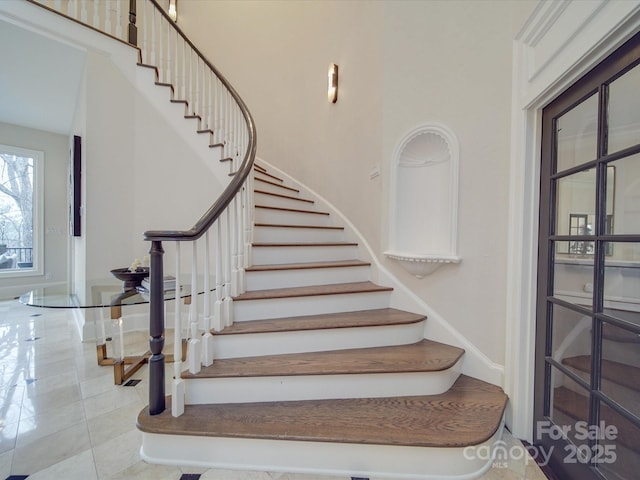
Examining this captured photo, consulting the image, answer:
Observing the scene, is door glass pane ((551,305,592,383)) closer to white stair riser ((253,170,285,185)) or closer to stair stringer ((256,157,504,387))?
stair stringer ((256,157,504,387))

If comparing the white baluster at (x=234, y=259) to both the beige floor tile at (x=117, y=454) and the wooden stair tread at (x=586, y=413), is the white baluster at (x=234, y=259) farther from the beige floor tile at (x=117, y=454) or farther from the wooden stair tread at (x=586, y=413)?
the wooden stair tread at (x=586, y=413)

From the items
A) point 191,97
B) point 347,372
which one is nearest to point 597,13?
point 347,372

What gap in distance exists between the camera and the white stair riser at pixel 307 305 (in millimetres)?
1817

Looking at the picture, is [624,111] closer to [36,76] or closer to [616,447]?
[616,447]

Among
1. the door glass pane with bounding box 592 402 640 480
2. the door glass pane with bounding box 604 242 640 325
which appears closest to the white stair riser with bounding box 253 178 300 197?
the door glass pane with bounding box 604 242 640 325

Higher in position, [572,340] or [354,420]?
[572,340]

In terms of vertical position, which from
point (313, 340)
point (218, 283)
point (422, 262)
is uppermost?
point (422, 262)

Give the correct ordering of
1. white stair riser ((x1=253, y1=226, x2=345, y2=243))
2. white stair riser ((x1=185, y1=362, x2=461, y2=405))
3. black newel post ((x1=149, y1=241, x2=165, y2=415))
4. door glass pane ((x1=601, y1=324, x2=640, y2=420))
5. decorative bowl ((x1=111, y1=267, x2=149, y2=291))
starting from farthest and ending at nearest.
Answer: white stair riser ((x1=253, y1=226, x2=345, y2=243)) → decorative bowl ((x1=111, y1=267, x2=149, y2=291)) → white stair riser ((x1=185, y1=362, x2=461, y2=405)) → black newel post ((x1=149, y1=241, x2=165, y2=415)) → door glass pane ((x1=601, y1=324, x2=640, y2=420))

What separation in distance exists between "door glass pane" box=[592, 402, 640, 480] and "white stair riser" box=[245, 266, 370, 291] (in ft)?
5.25

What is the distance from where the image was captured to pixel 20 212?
472cm

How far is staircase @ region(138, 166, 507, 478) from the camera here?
1271 millimetres

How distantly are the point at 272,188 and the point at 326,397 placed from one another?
8.14ft

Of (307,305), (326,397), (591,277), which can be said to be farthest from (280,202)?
(591,277)

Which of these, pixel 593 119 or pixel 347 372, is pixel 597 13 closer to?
pixel 593 119
